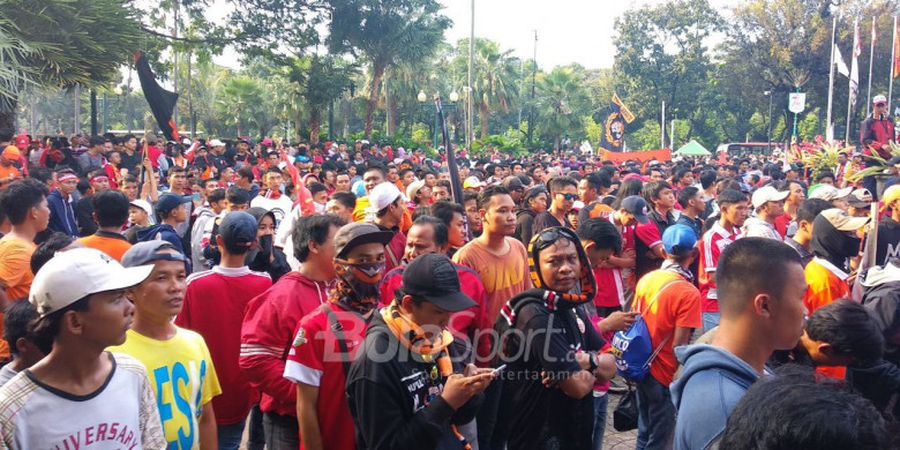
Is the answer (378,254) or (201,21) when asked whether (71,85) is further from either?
(378,254)

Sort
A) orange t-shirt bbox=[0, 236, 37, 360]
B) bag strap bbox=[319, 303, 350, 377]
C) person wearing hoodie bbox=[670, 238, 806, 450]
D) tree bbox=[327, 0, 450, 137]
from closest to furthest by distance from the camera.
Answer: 1. person wearing hoodie bbox=[670, 238, 806, 450]
2. bag strap bbox=[319, 303, 350, 377]
3. orange t-shirt bbox=[0, 236, 37, 360]
4. tree bbox=[327, 0, 450, 137]

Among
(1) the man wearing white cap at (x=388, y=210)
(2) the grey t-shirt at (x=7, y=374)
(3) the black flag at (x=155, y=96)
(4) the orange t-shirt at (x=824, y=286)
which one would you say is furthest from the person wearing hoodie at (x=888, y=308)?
(3) the black flag at (x=155, y=96)

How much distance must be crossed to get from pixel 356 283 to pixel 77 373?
119 centimetres

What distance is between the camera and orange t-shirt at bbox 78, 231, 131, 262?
4902mm

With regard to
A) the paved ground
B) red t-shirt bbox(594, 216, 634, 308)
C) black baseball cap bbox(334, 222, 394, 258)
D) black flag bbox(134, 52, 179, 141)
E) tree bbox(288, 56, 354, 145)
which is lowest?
the paved ground

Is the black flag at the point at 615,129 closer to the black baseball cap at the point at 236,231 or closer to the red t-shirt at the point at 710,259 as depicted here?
the red t-shirt at the point at 710,259

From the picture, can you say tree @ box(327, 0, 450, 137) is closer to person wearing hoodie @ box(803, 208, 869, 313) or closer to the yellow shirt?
person wearing hoodie @ box(803, 208, 869, 313)

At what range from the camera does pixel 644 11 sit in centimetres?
5397

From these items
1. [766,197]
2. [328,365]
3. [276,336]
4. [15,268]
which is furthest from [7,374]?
[766,197]

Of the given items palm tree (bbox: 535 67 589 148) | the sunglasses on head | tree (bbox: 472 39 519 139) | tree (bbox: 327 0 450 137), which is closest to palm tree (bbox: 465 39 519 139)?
tree (bbox: 472 39 519 139)

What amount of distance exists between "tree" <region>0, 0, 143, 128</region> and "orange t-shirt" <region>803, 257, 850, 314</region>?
36.4ft

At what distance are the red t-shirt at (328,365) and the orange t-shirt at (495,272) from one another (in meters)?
1.84

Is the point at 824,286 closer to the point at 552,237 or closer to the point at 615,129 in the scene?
the point at 552,237

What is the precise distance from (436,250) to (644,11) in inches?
2114
